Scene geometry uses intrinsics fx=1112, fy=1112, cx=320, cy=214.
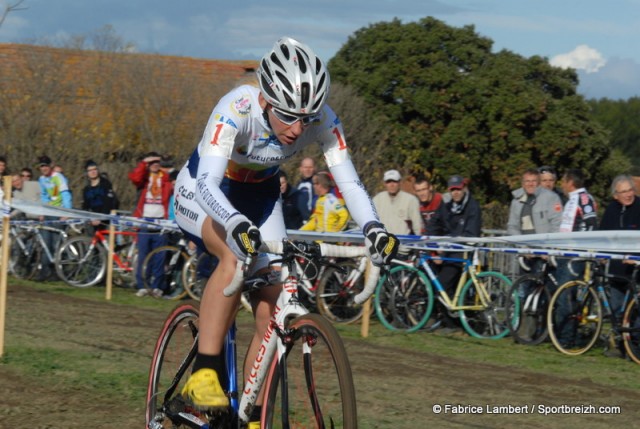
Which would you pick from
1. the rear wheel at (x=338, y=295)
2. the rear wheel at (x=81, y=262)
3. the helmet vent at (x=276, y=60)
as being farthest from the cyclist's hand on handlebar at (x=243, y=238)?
the rear wheel at (x=81, y=262)

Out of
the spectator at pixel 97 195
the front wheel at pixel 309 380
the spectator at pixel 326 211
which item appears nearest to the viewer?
the front wheel at pixel 309 380

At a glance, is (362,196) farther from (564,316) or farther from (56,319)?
(56,319)

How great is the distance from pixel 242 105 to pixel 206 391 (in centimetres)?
140

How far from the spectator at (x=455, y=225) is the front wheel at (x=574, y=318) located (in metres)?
1.61

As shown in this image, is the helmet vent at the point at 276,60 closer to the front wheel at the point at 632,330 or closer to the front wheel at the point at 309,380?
the front wheel at the point at 309,380

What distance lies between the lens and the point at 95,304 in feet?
48.1

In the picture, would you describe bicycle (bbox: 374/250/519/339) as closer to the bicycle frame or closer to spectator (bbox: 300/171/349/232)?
the bicycle frame

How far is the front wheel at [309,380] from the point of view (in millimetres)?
4684

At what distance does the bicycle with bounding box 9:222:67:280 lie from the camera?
1778cm

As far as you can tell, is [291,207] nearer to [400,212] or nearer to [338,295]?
[338,295]

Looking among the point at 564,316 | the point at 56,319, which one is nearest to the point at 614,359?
the point at 564,316

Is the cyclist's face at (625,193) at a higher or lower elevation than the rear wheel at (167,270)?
higher

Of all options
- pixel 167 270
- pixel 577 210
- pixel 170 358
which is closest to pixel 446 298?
pixel 577 210

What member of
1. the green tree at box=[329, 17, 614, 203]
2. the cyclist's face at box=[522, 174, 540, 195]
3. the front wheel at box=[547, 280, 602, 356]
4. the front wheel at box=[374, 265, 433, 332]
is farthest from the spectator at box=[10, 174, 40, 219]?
the green tree at box=[329, 17, 614, 203]
